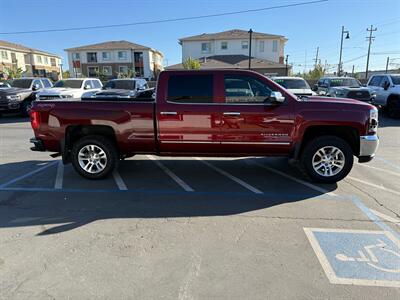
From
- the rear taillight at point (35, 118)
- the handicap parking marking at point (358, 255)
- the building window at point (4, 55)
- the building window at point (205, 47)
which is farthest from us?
the building window at point (4, 55)

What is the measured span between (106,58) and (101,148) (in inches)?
2243

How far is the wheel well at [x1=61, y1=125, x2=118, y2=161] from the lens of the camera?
221 inches

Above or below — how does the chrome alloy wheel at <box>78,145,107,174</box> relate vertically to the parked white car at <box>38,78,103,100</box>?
below

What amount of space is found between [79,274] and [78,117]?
3.20 metres

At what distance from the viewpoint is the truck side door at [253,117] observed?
5.25 metres

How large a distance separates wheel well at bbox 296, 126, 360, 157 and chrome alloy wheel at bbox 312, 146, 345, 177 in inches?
11.5

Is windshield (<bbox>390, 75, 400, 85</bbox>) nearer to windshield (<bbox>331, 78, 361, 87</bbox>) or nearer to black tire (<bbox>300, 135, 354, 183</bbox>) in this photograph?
windshield (<bbox>331, 78, 361, 87</bbox>)

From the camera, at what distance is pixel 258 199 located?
4.86 meters

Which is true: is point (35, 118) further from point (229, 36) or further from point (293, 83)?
point (229, 36)

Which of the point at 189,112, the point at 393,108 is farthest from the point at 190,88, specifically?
the point at 393,108

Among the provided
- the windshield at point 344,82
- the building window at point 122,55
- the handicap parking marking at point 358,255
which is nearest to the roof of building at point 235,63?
the windshield at point 344,82

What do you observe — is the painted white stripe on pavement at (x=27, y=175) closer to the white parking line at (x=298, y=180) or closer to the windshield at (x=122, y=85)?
the white parking line at (x=298, y=180)

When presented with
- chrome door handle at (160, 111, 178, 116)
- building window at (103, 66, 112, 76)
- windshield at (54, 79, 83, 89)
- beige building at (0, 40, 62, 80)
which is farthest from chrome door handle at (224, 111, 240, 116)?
beige building at (0, 40, 62, 80)

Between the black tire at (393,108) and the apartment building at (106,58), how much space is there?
48.4m
